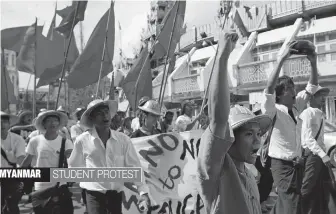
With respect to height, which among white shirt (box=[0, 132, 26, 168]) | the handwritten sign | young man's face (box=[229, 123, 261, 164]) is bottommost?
the handwritten sign

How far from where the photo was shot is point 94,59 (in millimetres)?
9398

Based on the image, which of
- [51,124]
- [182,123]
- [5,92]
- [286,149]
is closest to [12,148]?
[51,124]

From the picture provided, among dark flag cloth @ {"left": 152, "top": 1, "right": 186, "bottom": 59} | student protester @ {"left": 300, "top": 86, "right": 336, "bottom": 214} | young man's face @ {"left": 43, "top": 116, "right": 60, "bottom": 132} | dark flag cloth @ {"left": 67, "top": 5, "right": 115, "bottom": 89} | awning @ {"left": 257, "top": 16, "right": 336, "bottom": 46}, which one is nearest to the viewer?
student protester @ {"left": 300, "top": 86, "right": 336, "bottom": 214}

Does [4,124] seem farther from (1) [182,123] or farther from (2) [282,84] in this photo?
(2) [282,84]

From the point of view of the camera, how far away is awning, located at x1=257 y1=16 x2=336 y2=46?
19594mm

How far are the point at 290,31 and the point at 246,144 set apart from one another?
2061cm

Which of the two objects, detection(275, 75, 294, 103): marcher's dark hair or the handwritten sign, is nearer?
detection(275, 75, 294, 103): marcher's dark hair

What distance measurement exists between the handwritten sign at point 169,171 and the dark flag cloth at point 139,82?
4.79 metres

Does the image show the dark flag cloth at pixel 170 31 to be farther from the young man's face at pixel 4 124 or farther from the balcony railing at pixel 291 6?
the balcony railing at pixel 291 6

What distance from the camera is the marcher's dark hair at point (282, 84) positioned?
12.2 ft

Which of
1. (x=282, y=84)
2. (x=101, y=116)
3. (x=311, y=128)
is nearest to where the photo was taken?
(x=101, y=116)

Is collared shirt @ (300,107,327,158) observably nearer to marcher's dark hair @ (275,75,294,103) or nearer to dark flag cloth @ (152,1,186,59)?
marcher's dark hair @ (275,75,294,103)

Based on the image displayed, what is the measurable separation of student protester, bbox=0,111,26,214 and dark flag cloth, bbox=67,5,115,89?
4455 millimetres
